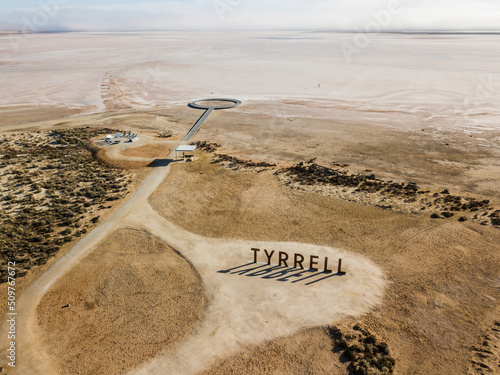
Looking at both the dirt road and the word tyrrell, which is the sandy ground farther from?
the word tyrrell

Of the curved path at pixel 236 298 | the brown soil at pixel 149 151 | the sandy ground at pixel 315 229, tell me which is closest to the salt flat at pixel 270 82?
the sandy ground at pixel 315 229

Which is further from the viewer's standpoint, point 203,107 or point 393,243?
point 203,107

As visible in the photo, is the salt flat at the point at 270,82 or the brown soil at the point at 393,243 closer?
the brown soil at the point at 393,243

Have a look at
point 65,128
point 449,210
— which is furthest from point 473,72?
point 65,128

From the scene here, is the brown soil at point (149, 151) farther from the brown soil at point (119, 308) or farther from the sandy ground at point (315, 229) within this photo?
the brown soil at point (119, 308)

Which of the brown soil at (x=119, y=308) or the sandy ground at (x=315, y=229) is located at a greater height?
the sandy ground at (x=315, y=229)

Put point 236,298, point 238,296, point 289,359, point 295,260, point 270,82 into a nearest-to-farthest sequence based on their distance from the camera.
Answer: point 289,359
point 236,298
point 238,296
point 295,260
point 270,82

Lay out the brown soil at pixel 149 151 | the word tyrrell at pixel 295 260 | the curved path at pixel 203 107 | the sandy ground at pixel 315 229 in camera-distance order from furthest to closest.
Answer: the curved path at pixel 203 107 < the brown soil at pixel 149 151 < the word tyrrell at pixel 295 260 < the sandy ground at pixel 315 229

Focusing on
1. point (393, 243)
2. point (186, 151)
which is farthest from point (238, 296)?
point (186, 151)

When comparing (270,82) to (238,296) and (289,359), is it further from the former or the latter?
(289,359)
